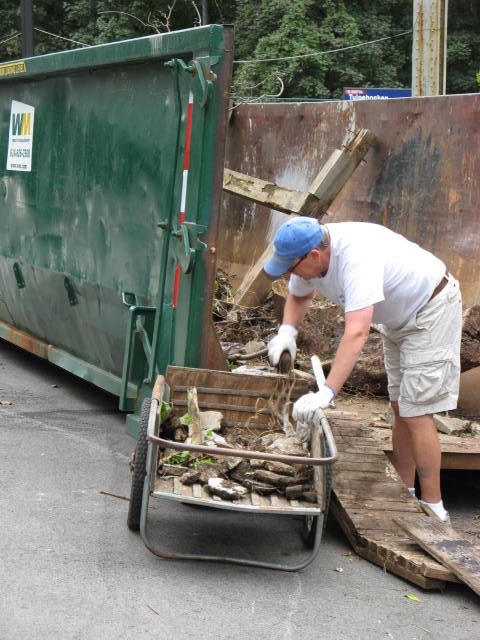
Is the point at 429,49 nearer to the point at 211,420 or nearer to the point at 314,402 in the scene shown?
the point at 211,420

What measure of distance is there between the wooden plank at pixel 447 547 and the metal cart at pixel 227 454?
43 centimetres

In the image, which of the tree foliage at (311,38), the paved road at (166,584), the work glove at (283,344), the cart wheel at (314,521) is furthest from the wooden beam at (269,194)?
the tree foliage at (311,38)

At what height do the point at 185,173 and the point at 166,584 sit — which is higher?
Result: the point at 185,173

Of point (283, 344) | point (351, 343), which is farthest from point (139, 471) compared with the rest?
point (351, 343)

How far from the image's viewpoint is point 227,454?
13.5ft

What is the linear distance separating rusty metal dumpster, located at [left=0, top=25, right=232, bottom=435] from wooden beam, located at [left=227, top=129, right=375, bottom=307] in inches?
47.3

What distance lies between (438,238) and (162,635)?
3.52 metres

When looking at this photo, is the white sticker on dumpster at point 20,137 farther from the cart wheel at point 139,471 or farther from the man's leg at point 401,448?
the man's leg at point 401,448

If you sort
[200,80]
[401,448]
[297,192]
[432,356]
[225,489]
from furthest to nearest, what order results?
[297,192], [200,80], [401,448], [432,356], [225,489]

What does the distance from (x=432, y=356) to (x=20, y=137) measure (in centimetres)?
428

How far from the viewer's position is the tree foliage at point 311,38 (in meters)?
23.0

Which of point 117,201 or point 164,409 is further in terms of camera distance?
point 117,201

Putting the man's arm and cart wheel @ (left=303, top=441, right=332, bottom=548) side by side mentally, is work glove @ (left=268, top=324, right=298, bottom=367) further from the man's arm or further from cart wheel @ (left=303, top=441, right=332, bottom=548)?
cart wheel @ (left=303, top=441, right=332, bottom=548)

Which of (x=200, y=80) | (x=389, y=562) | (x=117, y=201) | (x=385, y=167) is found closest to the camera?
(x=389, y=562)
